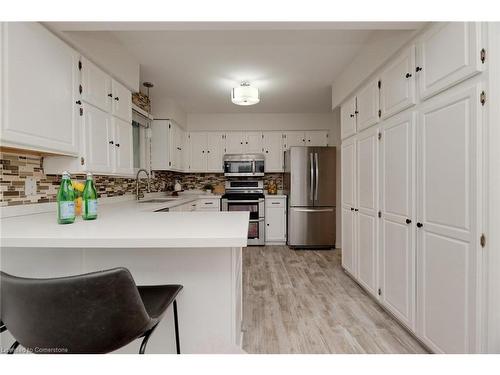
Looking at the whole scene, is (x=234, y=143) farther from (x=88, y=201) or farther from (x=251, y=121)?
(x=88, y=201)

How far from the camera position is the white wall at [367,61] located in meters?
1.88

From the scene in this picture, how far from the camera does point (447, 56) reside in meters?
1.42

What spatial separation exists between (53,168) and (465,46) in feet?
8.75

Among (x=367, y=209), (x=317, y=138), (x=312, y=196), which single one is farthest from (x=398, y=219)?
(x=317, y=138)

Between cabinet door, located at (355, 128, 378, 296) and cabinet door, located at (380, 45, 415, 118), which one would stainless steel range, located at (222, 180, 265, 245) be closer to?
cabinet door, located at (355, 128, 378, 296)

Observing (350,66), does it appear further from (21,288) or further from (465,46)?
(21,288)

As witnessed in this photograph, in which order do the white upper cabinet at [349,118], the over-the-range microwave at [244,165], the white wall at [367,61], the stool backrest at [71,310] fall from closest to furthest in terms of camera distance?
the stool backrest at [71,310] < the white wall at [367,61] < the white upper cabinet at [349,118] < the over-the-range microwave at [244,165]

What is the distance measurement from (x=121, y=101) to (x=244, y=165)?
264 cm

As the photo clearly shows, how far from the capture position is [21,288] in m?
0.72

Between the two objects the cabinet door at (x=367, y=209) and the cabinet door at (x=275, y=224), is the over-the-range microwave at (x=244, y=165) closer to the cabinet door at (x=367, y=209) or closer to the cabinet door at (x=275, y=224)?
the cabinet door at (x=275, y=224)

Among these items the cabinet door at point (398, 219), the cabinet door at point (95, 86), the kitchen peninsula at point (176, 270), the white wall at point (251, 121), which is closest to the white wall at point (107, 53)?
the cabinet door at point (95, 86)

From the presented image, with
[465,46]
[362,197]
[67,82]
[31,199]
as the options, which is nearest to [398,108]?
[465,46]

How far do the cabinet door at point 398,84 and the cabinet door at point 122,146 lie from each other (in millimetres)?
2390

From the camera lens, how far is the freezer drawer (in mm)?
4301
